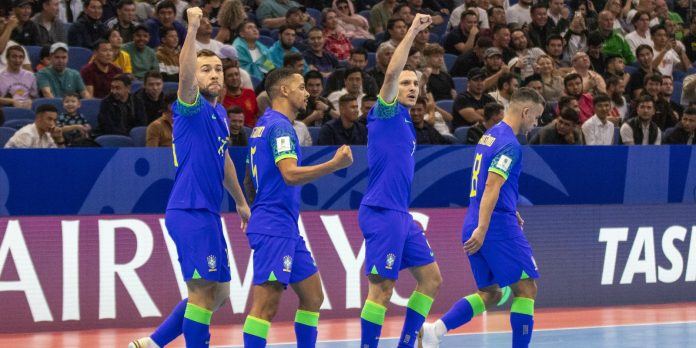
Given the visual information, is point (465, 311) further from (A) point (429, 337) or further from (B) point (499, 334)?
(B) point (499, 334)

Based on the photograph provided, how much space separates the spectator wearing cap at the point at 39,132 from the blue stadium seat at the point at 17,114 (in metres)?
1.06

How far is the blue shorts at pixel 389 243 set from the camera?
28.8 feet

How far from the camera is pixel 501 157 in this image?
28.5ft

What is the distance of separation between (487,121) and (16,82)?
518cm

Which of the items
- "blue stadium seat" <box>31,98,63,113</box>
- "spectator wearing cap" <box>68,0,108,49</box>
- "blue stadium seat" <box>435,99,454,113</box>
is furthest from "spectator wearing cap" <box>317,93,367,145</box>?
"spectator wearing cap" <box>68,0,108,49</box>

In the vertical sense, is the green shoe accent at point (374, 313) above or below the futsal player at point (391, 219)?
below

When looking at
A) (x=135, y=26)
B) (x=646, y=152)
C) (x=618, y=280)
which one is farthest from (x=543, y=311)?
(x=135, y=26)

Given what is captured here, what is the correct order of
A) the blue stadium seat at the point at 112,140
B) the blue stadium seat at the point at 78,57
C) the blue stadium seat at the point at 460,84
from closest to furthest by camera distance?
1. the blue stadium seat at the point at 112,140
2. the blue stadium seat at the point at 78,57
3. the blue stadium seat at the point at 460,84

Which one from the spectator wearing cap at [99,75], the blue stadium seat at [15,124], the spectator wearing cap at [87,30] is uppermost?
the spectator wearing cap at [87,30]

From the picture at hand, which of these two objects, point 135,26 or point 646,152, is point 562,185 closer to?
point 646,152

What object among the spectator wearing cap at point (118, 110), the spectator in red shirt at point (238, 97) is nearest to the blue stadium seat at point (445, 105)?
the spectator in red shirt at point (238, 97)

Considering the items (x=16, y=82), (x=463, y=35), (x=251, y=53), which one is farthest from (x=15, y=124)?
(x=463, y=35)

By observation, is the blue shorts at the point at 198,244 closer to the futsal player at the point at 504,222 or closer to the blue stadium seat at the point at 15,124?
the futsal player at the point at 504,222

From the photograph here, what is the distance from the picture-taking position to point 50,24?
15102 mm
